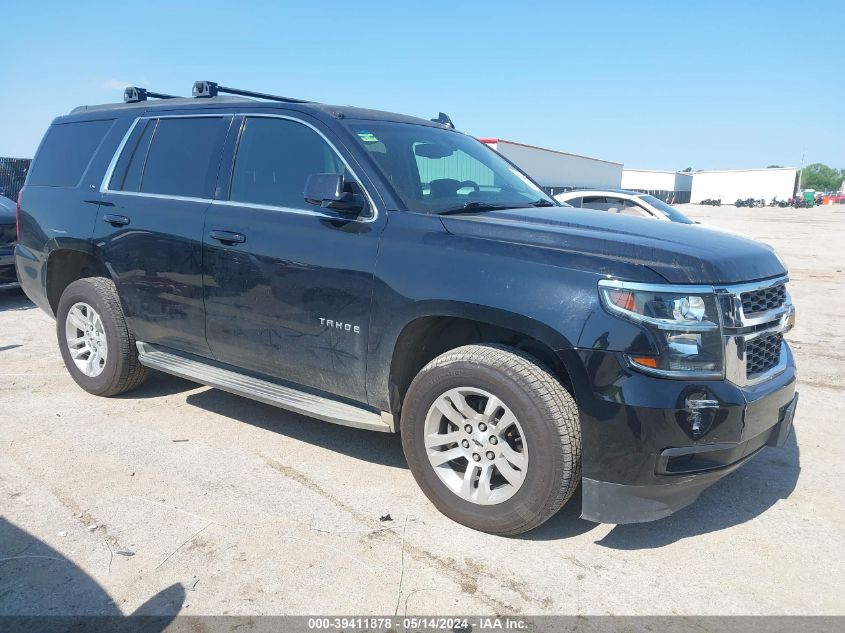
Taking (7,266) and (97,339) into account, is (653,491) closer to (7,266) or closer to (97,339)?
(97,339)

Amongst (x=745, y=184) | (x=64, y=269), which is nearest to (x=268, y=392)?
(x=64, y=269)

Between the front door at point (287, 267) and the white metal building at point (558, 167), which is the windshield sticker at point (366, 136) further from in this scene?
the white metal building at point (558, 167)

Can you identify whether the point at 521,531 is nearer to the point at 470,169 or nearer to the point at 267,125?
the point at 470,169

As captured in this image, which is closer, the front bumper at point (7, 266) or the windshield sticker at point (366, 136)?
the windshield sticker at point (366, 136)

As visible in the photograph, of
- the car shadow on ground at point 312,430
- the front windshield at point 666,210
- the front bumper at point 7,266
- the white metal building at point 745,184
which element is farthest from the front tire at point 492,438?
the white metal building at point 745,184

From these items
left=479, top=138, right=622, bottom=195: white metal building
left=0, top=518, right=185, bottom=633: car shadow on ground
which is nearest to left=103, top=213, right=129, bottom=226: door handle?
left=0, top=518, right=185, bottom=633: car shadow on ground

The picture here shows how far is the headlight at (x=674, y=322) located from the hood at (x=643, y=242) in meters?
0.08

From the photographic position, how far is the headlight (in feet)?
9.37

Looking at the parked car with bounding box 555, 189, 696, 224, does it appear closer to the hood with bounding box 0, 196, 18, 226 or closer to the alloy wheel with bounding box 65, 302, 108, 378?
the hood with bounding box 0, 196, 18, 226

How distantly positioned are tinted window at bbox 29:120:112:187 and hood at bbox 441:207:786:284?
3221 mm

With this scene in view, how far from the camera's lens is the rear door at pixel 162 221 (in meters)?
4.34

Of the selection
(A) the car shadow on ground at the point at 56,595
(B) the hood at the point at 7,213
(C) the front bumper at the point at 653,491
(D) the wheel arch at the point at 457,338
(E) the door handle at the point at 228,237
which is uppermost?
(E) the door handle at the point at 228,237

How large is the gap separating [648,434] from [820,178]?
650 ft

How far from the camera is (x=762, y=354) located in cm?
324
